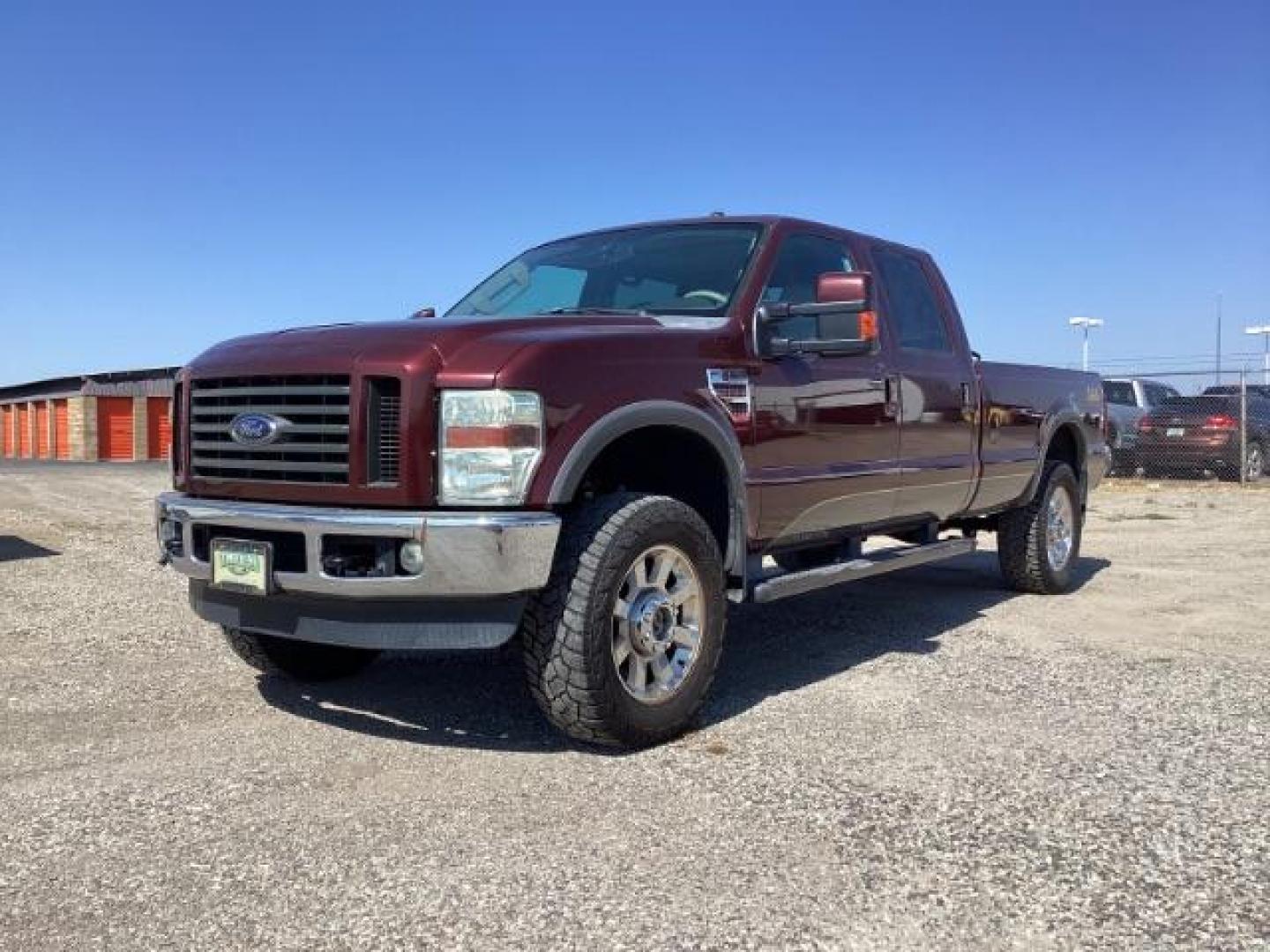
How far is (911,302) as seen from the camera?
6070mm

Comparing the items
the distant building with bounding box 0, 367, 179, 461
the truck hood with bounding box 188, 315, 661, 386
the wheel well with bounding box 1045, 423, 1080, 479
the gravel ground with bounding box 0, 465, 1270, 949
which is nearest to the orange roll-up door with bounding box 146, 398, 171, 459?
the distant building with bounding box 0, 367, 179, 461

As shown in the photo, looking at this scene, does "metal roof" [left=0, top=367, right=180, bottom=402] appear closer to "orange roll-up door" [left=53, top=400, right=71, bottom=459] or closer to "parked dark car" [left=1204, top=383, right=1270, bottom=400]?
"orange roll-up door" [left=53, top=400, right=71, bottom=459]

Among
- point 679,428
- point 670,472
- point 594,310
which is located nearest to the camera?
point 679,428

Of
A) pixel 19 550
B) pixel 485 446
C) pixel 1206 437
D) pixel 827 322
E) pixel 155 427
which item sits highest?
pixel 827 322

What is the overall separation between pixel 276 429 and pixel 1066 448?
598 centimetres

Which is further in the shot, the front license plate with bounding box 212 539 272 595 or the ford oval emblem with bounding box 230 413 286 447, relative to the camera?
the ford oval emblem with bounding box 230 413 286 447

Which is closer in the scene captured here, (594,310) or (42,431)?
(594,310)

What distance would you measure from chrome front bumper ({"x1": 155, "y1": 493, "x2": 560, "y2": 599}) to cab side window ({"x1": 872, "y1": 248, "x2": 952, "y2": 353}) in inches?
114

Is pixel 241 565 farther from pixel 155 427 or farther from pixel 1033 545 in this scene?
pixel 155 427

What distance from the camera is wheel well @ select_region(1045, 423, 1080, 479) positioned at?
779cm

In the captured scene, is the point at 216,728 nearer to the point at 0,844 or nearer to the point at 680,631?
the point at 0,844

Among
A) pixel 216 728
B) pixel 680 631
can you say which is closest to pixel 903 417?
pixel 680 631

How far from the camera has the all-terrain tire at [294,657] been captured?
476cm

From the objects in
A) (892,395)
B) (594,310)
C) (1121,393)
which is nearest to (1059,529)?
(892,395)
